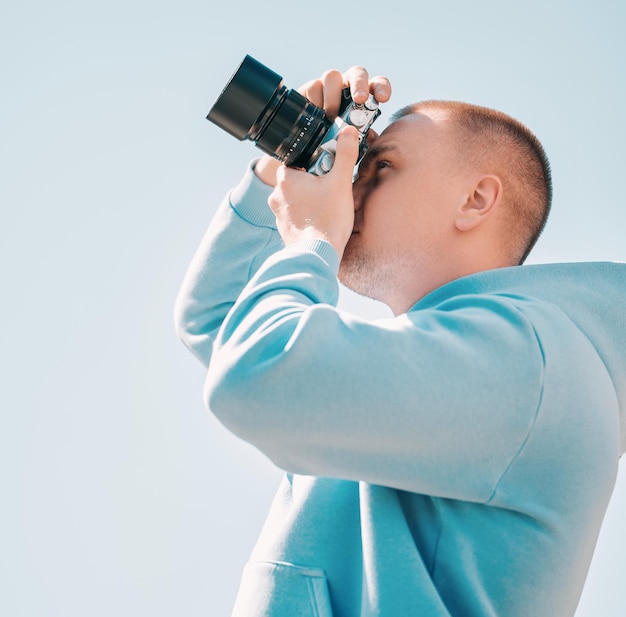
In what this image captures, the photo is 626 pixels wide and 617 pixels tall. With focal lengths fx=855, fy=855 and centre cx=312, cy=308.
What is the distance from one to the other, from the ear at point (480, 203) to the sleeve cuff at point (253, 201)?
40 cm

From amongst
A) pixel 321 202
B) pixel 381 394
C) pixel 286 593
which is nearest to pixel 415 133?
pixel 321 202

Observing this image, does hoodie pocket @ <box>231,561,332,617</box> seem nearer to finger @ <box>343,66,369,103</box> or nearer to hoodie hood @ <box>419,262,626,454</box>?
hoodie hood @ <box>419,262,626,454</box>

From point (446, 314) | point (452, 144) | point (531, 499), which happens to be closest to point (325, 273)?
point (446, 314)

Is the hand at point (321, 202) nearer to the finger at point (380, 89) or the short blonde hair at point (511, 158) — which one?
the finger at point (380, 89)

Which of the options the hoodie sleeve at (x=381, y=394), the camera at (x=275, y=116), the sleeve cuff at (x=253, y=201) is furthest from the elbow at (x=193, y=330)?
Result: the hoodie sleeve at (x=381, y=394)

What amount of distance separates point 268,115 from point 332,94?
0.49 feet

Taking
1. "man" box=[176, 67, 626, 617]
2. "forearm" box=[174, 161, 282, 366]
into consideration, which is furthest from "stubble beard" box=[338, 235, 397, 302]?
"forearm" box=[174, 161, 282, 366]

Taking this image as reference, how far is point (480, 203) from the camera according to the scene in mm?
1517

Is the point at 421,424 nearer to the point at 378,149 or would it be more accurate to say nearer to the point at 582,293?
the point at 582,293

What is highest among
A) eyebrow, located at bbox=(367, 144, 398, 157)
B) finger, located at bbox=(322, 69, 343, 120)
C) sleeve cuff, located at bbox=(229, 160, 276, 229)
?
A: finger, located at bbox=(322, 69, 343, 120)

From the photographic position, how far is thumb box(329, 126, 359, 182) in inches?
51.7

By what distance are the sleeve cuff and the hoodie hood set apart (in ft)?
1.62

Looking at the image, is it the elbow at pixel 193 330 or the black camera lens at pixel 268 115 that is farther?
the elbow at pixel 193 330

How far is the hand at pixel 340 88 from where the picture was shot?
1.50m
